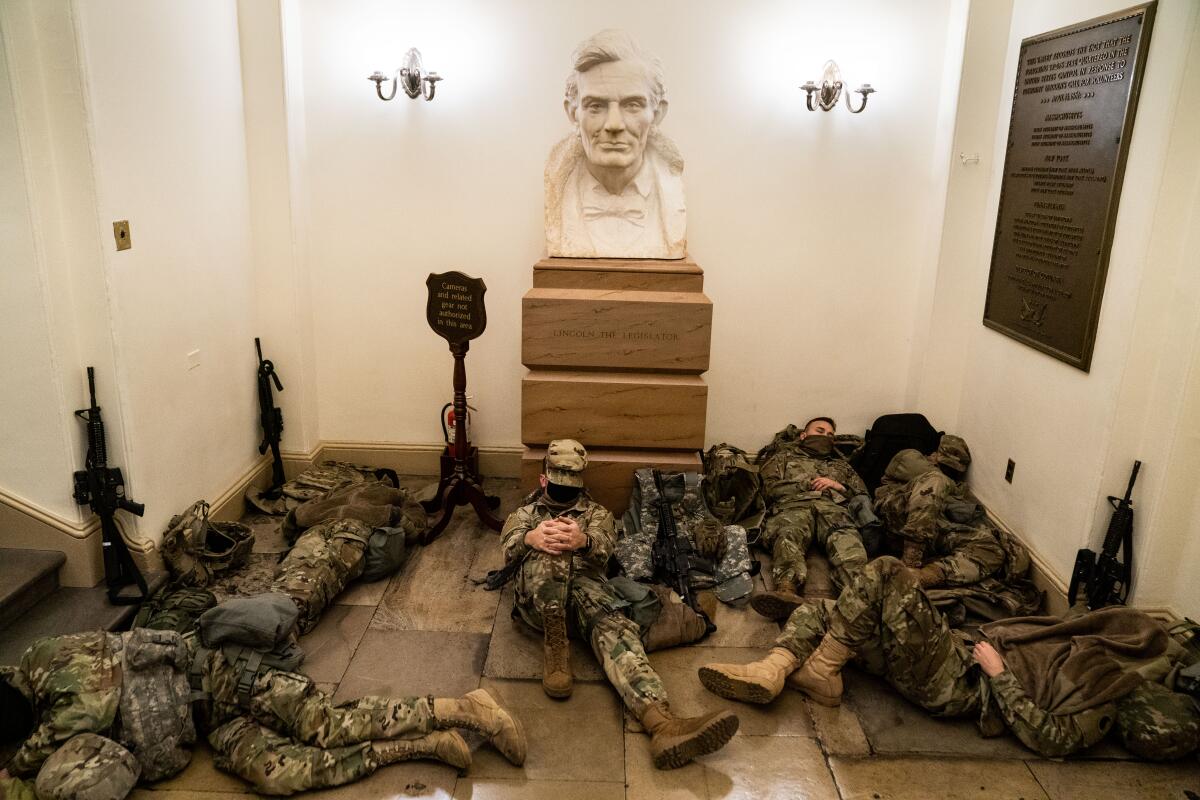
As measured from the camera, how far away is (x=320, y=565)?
15.8 ft

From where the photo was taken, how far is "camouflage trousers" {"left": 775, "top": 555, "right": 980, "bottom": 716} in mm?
3867

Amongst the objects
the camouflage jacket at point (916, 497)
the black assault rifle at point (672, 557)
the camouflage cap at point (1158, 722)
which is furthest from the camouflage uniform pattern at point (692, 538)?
the camouflage cap at point (1158, 722)

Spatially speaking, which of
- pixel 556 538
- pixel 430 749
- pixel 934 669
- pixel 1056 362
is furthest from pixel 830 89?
pixel 430 749

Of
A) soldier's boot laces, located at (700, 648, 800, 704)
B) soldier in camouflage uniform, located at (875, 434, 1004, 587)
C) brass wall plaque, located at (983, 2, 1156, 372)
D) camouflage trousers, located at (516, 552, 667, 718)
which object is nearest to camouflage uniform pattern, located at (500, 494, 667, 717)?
camouflage trousers, located at (516, 552, 667, 718)

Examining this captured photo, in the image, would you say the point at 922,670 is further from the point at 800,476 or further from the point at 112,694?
the point at 112,694

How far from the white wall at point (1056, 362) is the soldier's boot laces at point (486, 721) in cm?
304

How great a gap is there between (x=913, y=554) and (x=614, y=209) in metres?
2.84

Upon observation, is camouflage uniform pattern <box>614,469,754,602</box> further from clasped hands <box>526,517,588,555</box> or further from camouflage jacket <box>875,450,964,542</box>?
camouflage jacket <box>875,450,964,542</box>

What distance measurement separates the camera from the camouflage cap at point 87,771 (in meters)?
3.16

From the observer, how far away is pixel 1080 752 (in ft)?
12.6

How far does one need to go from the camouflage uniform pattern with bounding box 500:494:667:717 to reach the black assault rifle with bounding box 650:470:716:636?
1.46ft

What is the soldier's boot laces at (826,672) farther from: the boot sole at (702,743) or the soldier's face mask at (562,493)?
the soldier's face mask at (562,493)

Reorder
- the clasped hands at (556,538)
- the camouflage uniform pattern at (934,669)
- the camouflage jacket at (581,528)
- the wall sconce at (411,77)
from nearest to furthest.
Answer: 1. the camouflage uniform pattern at (934,669)
2. the clasped hands at (556,538)
3. the camouflage jacket at (581,528)
4. the wall sconce at (411,77)

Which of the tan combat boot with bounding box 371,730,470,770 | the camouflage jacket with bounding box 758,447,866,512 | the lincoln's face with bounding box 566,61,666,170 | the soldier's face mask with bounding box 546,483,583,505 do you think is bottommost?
the tan combat boot with bounding box 371,730,470,770
